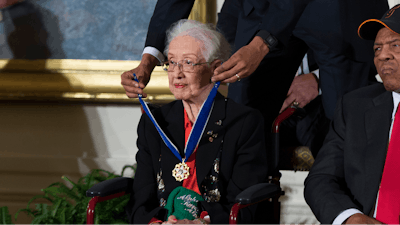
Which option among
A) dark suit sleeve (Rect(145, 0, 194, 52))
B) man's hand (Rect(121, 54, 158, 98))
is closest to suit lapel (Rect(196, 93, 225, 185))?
man's hand (Rect(121, 54, 158, 98))

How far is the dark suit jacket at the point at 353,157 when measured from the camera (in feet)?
3.88

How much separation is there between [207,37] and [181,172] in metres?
0.52

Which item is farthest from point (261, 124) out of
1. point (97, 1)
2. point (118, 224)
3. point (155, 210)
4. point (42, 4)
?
point (42, 4)

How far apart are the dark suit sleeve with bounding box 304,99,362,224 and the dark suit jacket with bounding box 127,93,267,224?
0.21 metres

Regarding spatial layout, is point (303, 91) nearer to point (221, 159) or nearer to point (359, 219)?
point (221, 159)

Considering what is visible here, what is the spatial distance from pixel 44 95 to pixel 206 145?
5.13ft

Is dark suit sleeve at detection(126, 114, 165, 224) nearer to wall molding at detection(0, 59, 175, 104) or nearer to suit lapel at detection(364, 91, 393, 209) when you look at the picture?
suit lapel at detection(364, 91, 393, 209)

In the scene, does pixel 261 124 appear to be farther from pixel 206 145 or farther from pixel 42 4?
pixel 42 4

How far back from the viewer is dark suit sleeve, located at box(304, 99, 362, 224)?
45.6 inches

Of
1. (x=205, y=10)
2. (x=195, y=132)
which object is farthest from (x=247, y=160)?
(x=205, y=10)

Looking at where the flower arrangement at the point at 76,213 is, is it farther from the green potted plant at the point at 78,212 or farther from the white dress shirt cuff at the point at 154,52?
the white dress shirt cuff at the point at 154,52

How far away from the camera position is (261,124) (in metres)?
1.46

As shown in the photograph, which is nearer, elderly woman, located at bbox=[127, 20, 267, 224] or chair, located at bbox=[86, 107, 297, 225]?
chair, located at bbox=[86, 107, 297, 225]

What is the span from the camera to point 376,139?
1220mm
